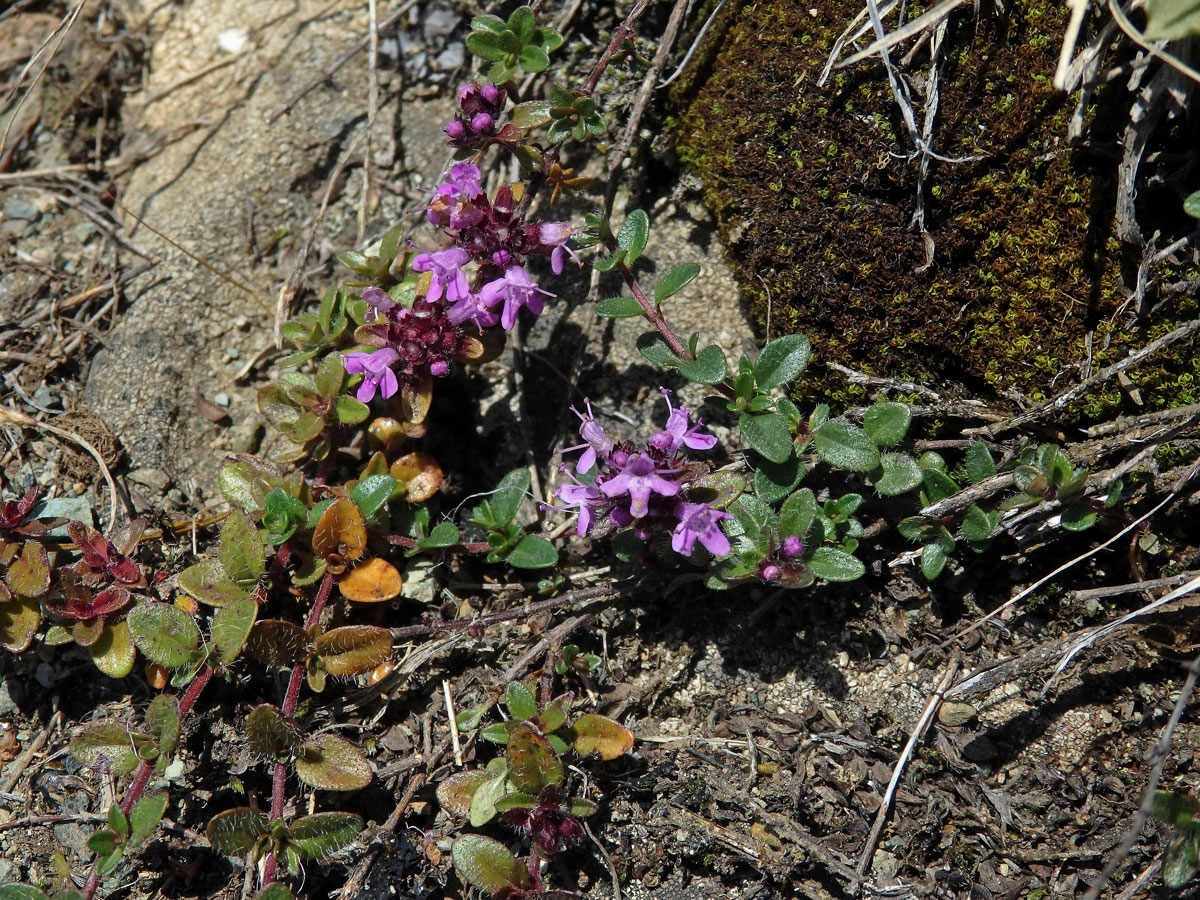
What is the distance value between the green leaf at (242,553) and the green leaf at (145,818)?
0.64 metres

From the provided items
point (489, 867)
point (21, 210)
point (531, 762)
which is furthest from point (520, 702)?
point (21, 210)

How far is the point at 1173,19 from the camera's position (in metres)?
1.98

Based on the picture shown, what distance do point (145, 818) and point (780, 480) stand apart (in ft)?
6.63

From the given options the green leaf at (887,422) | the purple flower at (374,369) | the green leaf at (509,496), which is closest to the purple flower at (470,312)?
the purple flower at (374,369)

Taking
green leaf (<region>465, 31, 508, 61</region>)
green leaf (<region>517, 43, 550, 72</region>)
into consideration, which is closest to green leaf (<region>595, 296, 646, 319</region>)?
green leaf (<region>517, 43, 550, 72</region>)

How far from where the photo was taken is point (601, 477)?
97.2 inches

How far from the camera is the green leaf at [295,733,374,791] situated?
2.44 meters

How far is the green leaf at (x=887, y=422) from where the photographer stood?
7.96 feet

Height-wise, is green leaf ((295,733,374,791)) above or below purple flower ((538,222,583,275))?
below

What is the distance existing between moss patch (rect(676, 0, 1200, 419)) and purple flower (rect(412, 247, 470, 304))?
2.97ft

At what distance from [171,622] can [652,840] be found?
5.22 ft

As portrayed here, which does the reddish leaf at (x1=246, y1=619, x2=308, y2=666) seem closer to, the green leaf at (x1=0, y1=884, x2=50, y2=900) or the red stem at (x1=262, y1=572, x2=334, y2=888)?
the red stem at (x1=262, y1=572, x2=334, y2=888)

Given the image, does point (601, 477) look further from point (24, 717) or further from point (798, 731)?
point (24, 717)

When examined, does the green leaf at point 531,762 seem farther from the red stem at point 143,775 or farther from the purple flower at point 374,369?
the purple flower at point 374,369
